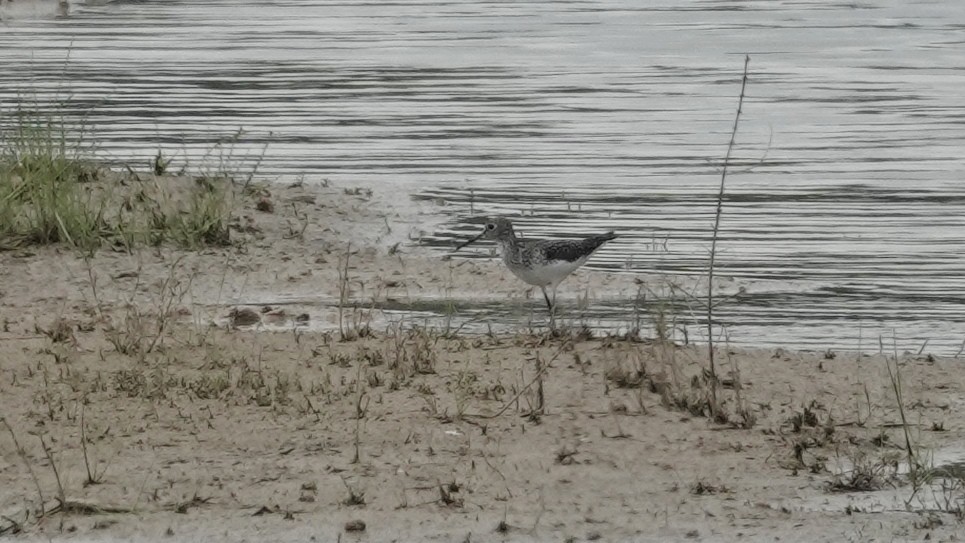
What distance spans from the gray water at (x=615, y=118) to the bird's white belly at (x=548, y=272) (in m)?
0.54

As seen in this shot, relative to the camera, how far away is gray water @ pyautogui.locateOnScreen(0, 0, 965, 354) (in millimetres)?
12070

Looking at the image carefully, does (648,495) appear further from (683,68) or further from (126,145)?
(683,68)

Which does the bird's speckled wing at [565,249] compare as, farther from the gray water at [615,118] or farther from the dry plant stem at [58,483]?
the dry plant stem at [58,483]

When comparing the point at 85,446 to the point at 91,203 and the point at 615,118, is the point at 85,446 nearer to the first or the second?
the point at 91,203

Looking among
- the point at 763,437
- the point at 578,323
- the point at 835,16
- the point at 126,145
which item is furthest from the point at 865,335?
the point at 835,16

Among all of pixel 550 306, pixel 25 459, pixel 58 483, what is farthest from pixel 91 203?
pixel 58 483

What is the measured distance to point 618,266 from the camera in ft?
39.2

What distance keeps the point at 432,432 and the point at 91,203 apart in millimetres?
4797

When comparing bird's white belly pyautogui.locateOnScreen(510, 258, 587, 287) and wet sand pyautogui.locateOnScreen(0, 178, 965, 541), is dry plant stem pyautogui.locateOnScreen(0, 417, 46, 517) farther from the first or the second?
bird's white belly pyautogui.locateOnScreen(510, 258, 587, 287)

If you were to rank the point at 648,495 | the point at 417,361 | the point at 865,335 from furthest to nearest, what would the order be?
1. the point at 865,335
2. the point at 417,361
3. the point at 648,495

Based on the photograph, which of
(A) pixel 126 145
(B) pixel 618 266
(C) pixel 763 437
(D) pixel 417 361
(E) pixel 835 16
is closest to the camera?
(C) pixel 763 437

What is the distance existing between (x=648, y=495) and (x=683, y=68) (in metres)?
14.5

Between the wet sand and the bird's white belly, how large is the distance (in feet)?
1.27

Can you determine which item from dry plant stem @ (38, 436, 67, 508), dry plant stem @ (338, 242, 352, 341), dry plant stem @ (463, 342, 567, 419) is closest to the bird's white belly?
dry plant stem @ (338, 242, 352, 341)
